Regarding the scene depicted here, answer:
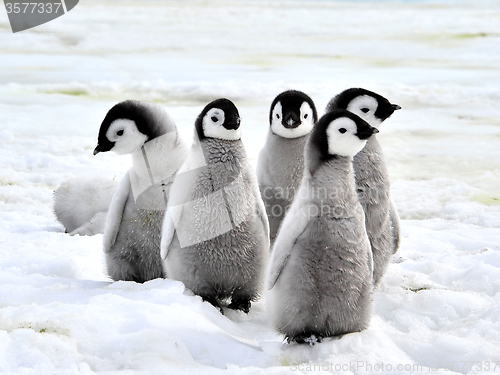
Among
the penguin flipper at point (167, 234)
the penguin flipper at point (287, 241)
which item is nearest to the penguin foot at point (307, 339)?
the penguin flipper at point (287, 241)

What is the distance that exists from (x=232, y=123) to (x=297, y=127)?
866 millimetres

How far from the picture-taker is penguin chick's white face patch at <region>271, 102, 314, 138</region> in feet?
11.5

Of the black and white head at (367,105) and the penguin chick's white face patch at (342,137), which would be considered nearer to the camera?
the penguin chick's white face patch at (342,137)

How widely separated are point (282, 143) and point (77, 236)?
1646 millimetres

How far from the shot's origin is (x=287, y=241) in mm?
2441

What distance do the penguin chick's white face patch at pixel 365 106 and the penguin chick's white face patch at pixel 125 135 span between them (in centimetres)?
112

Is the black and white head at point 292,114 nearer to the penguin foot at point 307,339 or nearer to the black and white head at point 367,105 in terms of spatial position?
the black and white head at point 367,105

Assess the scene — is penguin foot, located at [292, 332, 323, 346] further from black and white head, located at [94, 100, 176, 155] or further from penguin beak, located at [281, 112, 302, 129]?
penguin beak, located at [281, 112, 302, 129]

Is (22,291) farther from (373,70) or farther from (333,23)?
(333,23)

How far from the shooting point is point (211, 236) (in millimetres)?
2779

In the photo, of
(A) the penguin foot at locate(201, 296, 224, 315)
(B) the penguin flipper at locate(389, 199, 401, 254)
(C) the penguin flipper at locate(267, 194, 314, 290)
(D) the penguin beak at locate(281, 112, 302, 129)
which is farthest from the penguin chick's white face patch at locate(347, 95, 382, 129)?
(A) the penguin foot at locate(201, 296, 224, 315)

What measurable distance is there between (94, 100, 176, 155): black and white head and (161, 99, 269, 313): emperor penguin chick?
283 millimetres

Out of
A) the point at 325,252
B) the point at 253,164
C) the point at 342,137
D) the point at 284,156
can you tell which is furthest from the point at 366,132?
the point at 253,164

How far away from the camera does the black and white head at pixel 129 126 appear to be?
2.95m
